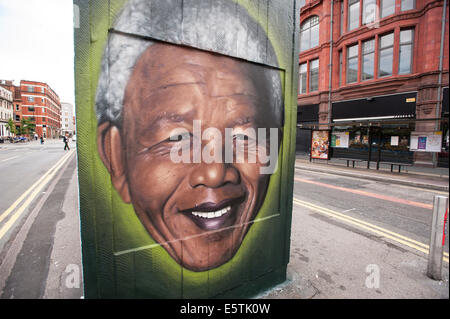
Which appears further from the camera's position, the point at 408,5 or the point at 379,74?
the point at 379,74

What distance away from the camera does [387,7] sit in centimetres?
1520

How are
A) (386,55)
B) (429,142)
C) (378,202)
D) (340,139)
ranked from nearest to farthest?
(378,202) < (429,142) < (340,139) < (386,55)

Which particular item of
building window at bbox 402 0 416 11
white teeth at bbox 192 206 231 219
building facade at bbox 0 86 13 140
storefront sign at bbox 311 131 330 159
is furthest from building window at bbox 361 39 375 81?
building facade at bbox 0 86 13 140

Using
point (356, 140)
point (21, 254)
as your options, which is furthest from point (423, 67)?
point (21, 254)

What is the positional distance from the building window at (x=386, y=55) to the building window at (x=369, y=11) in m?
1.59

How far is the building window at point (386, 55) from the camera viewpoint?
15.2 metres

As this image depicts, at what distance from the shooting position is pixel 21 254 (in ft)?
11.7

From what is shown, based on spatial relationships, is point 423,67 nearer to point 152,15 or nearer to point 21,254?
point 152,15

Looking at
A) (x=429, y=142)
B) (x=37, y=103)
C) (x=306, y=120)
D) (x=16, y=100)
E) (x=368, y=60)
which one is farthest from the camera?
(x=37, y=103)

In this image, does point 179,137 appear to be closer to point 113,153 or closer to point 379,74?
point 113,153

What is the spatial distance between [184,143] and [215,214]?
30.0 inches

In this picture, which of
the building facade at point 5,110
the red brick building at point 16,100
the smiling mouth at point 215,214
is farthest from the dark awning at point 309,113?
the red brick building at point 16,100

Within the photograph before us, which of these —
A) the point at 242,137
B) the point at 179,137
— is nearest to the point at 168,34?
the point at 179,137

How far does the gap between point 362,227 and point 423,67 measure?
14.2 m
